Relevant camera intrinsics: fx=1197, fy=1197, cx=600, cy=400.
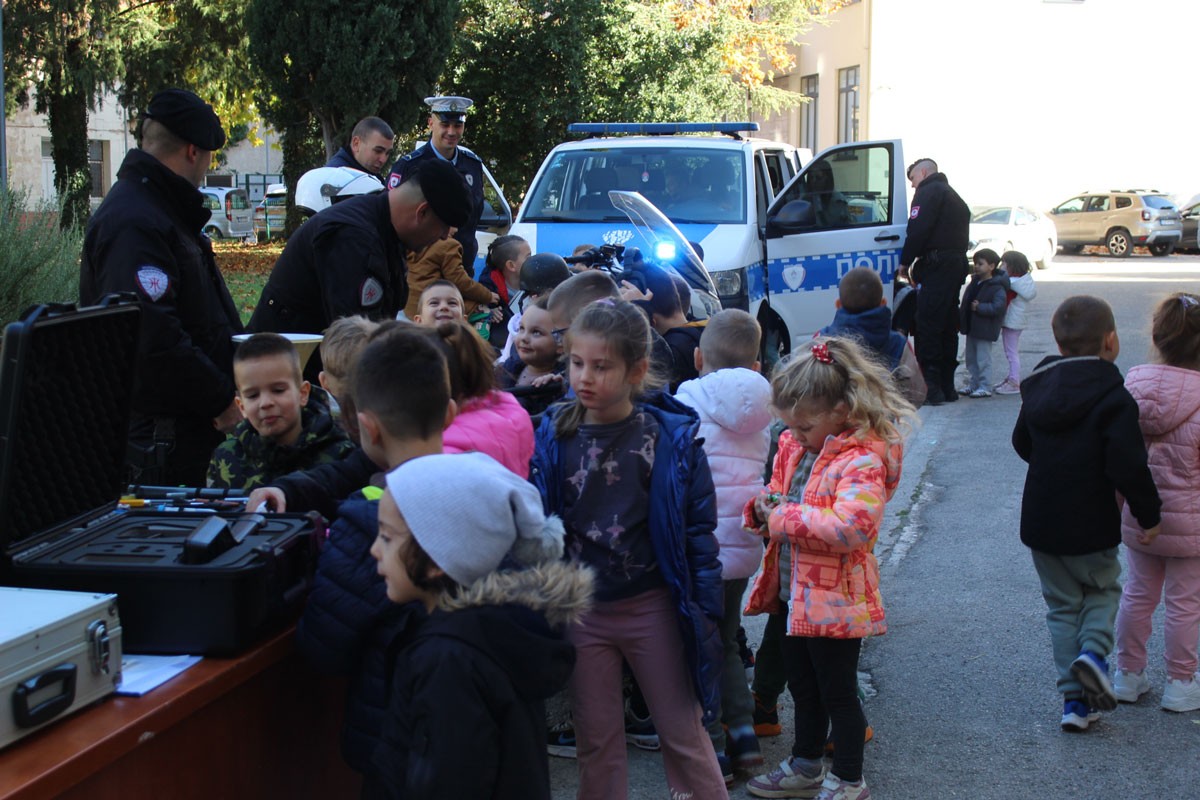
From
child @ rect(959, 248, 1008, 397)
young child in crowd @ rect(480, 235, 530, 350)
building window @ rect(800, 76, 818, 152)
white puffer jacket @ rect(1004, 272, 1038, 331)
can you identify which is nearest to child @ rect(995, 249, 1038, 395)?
white puffer jacket @ rect(1004, 272, 1038, 331)

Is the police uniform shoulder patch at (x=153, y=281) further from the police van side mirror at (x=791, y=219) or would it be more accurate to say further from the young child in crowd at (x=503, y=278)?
the police van side mirror at (x=791, y=219)

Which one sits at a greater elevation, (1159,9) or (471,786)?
(1159,9)

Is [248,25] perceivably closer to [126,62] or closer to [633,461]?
[126,62]

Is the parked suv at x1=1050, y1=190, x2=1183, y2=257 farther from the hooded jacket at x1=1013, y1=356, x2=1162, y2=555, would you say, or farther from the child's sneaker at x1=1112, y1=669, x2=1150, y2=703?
the hooded jacket at x1=1013, y1=356, x2=1162, y2=555

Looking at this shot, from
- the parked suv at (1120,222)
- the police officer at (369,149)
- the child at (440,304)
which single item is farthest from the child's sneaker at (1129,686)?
the parked suv at (1120,222)

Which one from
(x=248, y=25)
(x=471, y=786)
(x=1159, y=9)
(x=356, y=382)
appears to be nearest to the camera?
(x=471, y=786)

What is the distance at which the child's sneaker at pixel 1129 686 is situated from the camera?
15.3 feet

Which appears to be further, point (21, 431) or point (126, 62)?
point (126, 62)

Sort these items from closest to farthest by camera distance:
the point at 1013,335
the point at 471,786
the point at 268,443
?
the point at 471,786 < the point at 268,443 < the point at 1013,335

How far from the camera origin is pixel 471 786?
2205 mm

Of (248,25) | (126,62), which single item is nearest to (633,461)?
(248,25)

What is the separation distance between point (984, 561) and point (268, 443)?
447 centimetres

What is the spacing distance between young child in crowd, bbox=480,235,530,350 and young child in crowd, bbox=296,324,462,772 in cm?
416

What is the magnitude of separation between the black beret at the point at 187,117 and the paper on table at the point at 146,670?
2.29 m
